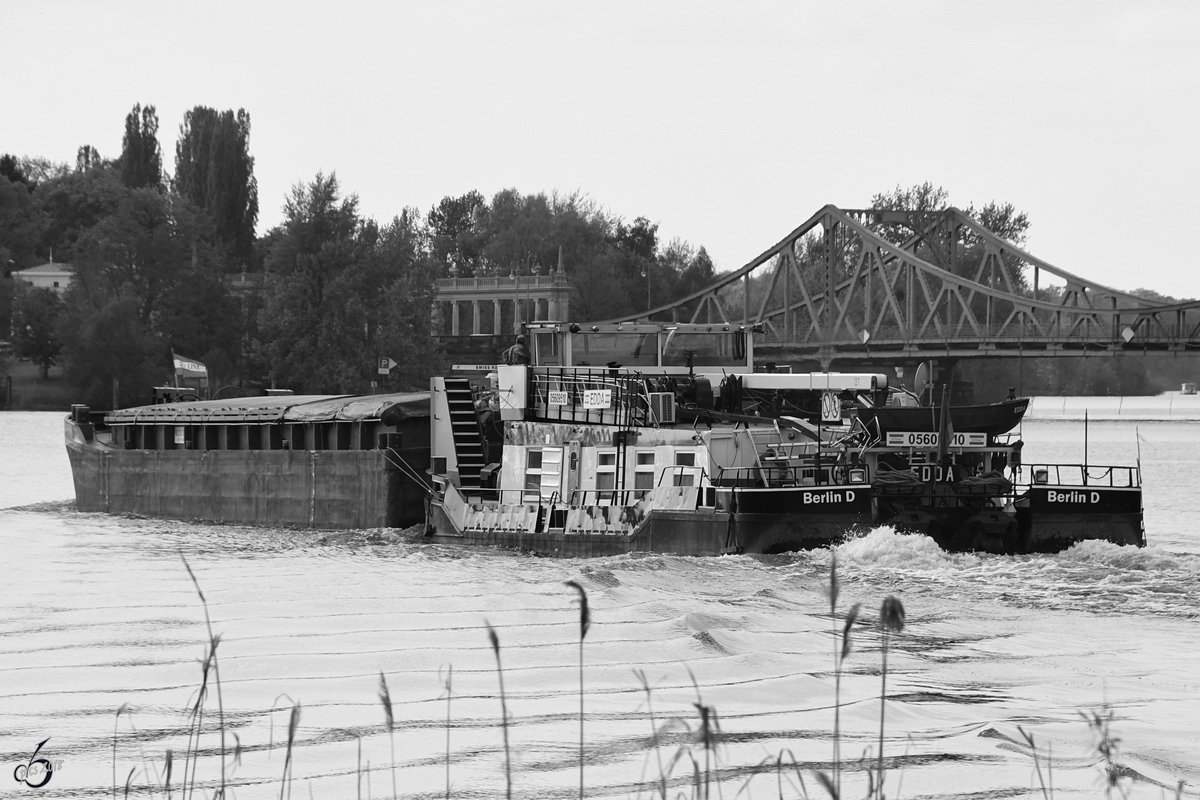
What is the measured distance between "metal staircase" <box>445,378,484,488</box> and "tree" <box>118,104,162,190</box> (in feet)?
374

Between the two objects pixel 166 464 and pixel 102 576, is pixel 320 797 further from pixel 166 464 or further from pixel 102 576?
pixel 166 464

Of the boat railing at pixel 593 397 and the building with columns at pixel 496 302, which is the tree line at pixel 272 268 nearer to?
the building with columns at pixel 496 302

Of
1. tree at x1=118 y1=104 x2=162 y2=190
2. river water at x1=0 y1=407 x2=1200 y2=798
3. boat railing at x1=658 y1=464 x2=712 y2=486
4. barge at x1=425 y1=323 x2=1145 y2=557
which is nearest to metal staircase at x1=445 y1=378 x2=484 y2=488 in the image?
barge at x1=425 y1=323 x2=1145 y2=557

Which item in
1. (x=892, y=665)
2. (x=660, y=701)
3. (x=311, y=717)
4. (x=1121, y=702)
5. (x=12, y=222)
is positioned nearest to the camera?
(x=311, y=717)

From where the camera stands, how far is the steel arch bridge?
269ft

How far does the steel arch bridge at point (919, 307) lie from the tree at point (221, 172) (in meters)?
39.4

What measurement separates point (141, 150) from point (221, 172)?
44.5 ft

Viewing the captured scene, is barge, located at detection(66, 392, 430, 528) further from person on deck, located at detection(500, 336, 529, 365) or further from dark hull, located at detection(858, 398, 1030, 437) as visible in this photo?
dark hull, located at detection(858, 398, 1030, 437)

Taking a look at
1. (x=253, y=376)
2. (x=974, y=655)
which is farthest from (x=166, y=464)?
(x=253, y=376)

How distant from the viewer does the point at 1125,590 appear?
22250 mm

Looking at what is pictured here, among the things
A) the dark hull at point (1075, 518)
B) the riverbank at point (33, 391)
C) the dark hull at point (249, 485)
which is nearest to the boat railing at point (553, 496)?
the dark hull at point (249, 485)

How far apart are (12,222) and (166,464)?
117 meters

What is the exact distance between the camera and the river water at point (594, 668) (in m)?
9.90

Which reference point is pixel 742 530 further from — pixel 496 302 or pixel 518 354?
pixel 496 302
